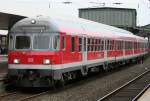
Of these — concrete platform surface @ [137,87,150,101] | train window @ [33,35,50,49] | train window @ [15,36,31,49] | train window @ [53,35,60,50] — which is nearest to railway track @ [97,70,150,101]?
concrete platform surface @ [137,87,150,101]

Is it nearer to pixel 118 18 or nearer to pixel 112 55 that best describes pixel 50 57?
pixel 112 55

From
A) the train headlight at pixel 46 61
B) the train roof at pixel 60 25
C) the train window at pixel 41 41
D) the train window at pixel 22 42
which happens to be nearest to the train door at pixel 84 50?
the train roof at pixel 60 25

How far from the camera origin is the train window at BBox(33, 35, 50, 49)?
52.5 ft

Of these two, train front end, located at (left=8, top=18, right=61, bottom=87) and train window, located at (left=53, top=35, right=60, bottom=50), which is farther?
train window, located at (left=53, top=35, right=60, bottom=50)

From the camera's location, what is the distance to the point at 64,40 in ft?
54.0

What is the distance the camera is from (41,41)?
16.1 m

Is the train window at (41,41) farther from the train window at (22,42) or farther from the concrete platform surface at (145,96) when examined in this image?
the concrete platform surface at (145,96)

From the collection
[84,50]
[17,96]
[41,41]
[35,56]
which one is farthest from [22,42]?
[84,50]

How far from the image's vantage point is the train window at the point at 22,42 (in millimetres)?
16312

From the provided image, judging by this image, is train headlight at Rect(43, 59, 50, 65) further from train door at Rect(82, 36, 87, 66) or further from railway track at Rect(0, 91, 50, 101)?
train door at Rect(82, 36, 87, 66)

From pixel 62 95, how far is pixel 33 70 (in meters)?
1.46

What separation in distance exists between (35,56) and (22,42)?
0.93 meters

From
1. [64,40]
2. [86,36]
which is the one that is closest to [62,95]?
[64,40]

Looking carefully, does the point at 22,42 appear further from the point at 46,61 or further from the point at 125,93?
the point at 125,93
